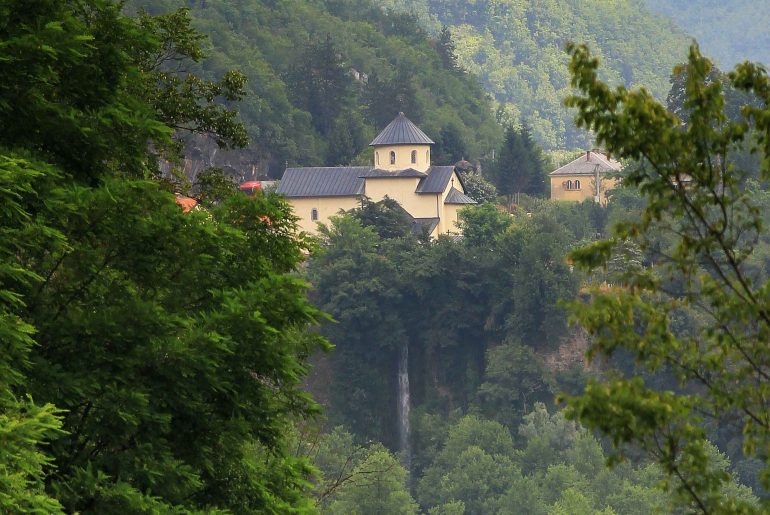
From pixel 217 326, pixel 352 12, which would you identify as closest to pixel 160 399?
pixel 217 326

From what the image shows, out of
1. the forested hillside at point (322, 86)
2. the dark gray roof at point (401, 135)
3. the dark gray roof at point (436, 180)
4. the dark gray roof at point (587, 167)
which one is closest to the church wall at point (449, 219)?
the dark gray roof at point (436, 180)

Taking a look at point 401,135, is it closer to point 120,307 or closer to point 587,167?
point 587,167

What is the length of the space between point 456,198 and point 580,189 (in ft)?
66.1

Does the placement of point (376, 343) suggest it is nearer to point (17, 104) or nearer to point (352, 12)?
point (352, 12)

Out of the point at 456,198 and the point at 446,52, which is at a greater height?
the point at 446,52

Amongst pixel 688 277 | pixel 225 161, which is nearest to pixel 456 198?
pixel 225 161

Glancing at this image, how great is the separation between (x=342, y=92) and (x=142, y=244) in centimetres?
10469

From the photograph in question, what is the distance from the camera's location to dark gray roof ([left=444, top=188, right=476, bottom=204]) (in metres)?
99.8

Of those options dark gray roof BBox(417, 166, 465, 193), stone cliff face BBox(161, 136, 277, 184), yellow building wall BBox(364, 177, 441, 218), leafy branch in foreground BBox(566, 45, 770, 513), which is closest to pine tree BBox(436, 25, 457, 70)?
stone cliff face BBox(161, 136, 277, 184)

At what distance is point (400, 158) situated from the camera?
101 meters

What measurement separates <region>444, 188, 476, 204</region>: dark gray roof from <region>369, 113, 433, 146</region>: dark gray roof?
10.6 feet

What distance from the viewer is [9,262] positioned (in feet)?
46.8

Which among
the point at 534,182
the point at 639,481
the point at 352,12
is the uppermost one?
the point at 352,12

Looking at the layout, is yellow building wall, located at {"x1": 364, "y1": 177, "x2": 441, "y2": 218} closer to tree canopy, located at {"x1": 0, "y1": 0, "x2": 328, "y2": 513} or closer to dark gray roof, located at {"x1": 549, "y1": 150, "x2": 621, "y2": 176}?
dark gray roof, located at {"x1": 549, "y1": 150, "x2": 621, "y2": 176}
